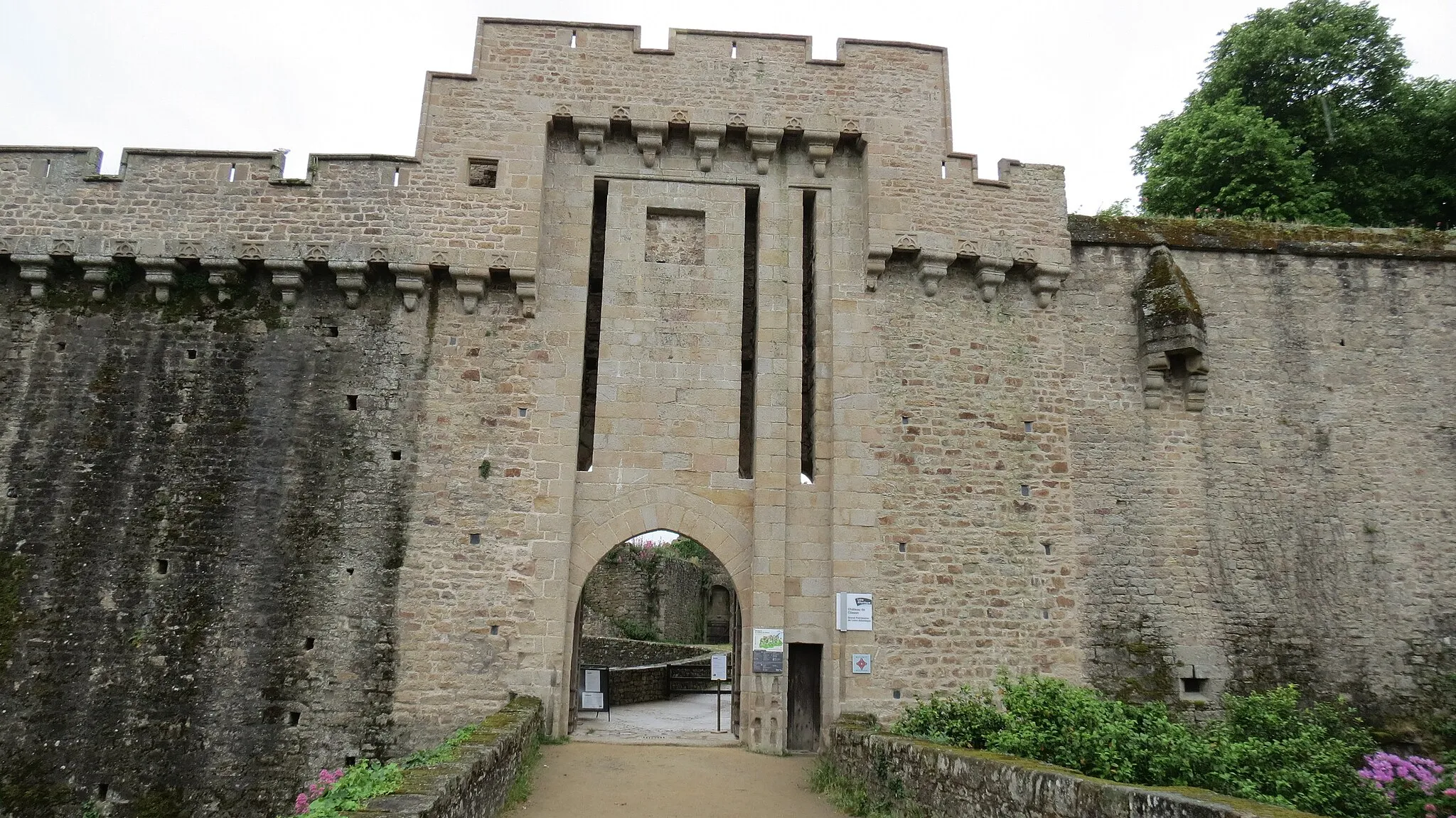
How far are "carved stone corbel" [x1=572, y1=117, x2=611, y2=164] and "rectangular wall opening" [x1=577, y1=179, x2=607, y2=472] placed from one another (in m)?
0.36

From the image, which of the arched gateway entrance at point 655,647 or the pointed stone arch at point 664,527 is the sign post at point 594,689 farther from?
the pointed stone arch at point 664,527

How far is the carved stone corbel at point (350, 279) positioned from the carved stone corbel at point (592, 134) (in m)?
3.10

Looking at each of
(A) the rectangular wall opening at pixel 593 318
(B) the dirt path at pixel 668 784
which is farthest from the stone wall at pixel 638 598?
(B) the dirt path at pixel 668 784

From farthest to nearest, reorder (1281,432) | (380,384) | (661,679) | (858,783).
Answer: (661,679), (1281,432), (380,384), (858,783)

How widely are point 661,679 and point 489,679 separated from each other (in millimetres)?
8447

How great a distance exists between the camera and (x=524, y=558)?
10.2 metres

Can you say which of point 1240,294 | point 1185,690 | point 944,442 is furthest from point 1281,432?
point 944,442

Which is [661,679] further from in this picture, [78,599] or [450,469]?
[78,599]

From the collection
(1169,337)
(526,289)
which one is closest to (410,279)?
(526,289)

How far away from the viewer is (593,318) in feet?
39.6

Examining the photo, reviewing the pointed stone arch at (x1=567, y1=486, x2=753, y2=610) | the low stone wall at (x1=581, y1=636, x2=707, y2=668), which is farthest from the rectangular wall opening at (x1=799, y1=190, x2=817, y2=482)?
the low stone wall at (x1=581, y1=636, x2=707, y2=668)

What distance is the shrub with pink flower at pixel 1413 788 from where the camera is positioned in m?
5.96

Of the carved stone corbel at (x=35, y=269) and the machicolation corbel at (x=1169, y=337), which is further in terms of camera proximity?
the machicolation corbel at (x=1169, y=337)

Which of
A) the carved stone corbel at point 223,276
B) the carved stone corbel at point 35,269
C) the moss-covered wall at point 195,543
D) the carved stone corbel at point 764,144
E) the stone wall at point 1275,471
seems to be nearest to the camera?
the moss-covered wall at point 195,543
